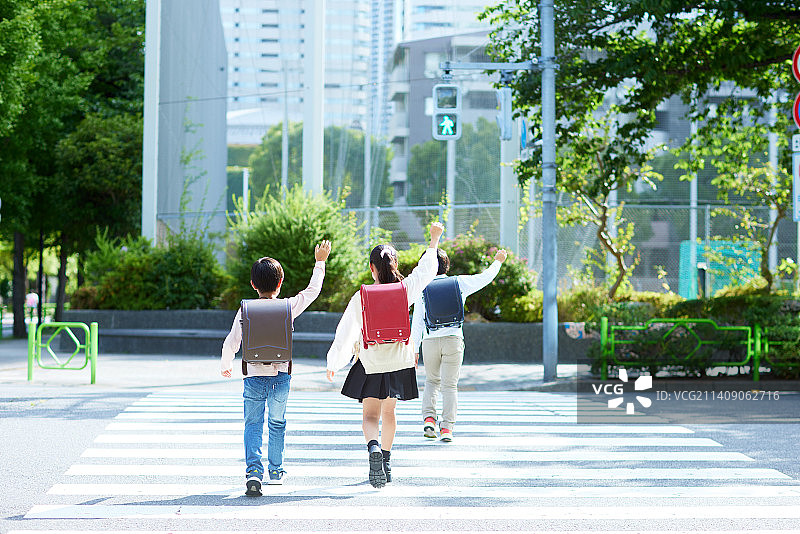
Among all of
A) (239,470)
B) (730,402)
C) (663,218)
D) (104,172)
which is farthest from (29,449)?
(104,172)

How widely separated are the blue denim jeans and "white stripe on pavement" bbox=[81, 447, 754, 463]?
129cm

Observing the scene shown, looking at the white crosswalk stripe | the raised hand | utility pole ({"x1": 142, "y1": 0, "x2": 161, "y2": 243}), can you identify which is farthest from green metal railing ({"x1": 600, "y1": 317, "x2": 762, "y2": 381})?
utility pole ({"x1": 142, "y1": 0, "x2": 161, "y2": 243})

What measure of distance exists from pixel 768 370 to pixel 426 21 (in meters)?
14.9

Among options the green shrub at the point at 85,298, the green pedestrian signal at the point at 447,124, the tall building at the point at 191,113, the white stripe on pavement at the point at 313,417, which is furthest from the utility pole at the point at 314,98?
the white stripe on pavement at the point at 313,417

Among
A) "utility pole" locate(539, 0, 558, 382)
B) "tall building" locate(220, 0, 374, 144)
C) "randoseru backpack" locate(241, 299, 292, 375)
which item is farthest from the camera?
"tall building" locate(220, 0, 374, 144)

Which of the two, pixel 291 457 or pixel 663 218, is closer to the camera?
pixel 291 457

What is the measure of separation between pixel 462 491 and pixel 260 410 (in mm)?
1555

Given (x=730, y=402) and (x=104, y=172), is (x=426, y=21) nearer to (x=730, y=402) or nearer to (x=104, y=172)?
(x=104, y=172)

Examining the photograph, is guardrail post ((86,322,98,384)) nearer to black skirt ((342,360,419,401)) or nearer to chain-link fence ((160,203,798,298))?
black skirt ((342,360,419,401))

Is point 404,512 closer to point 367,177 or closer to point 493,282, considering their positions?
point 493,282

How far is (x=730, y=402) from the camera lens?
12828mm

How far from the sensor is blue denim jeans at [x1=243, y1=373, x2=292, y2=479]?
6.55m

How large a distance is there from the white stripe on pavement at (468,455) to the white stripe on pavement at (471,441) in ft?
1.21

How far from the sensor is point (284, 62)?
26.5m
